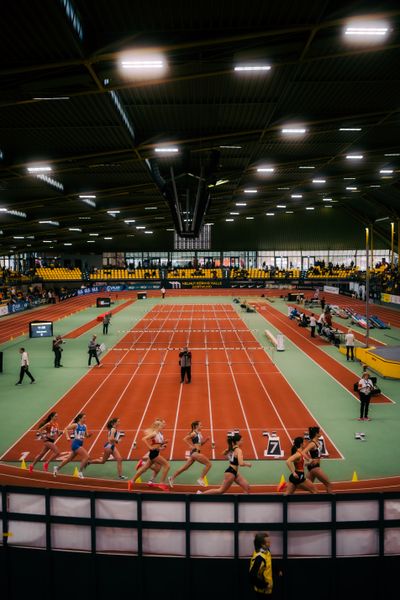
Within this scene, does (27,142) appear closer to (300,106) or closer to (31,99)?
(31,99)

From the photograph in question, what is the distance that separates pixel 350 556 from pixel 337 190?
1774 inches

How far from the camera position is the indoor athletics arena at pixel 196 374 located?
679 centimetres

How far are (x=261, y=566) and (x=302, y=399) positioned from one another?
1083 centimetres

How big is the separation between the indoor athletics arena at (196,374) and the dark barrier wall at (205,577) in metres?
0.03

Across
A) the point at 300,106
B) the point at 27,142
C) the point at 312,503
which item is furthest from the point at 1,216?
the point at 312,503

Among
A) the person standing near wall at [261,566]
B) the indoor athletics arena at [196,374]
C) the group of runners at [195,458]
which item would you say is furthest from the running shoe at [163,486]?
the person standing near wall at [261,566]

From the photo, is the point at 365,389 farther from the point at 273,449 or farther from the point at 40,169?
the point at 40,169

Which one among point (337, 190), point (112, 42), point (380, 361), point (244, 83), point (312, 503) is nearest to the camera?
Result: point (312, 503)

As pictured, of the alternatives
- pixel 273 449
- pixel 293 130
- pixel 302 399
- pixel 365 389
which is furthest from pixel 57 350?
pixel 293 130

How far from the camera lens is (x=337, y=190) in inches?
1885

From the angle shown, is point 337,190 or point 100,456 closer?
point 100,456

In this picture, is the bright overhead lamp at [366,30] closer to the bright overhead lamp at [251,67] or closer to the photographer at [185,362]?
the bright overhead lamp at [251,67]

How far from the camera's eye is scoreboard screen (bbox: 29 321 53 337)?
100 feet

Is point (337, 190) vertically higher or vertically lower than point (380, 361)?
higher
